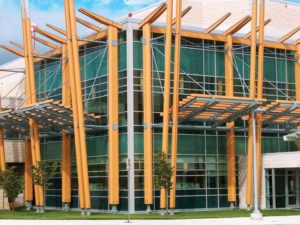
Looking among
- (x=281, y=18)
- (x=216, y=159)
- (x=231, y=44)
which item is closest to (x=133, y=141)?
(x=216, y=159)

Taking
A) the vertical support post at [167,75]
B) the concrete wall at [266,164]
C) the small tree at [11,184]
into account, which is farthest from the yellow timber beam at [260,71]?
the small tree at [11,184]

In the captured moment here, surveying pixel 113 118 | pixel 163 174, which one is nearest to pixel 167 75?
pixel 113 118

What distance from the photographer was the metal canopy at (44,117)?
40875 millimetres

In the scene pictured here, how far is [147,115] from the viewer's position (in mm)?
41062

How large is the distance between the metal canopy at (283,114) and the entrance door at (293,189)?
3471mm

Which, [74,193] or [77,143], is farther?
[74,193]

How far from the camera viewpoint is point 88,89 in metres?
45.2

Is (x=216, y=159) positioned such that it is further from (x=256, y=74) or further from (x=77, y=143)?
(x=77, y=143)

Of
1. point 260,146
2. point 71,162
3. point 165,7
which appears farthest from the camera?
point 71,162

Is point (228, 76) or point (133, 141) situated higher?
point (228, 76)

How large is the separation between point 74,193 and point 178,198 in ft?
27.4

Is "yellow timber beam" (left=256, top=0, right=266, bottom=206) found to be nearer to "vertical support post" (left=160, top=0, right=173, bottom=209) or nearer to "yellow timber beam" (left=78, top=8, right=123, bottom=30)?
"vertical support post" (left=160, top=0, right=173, bottom=209)

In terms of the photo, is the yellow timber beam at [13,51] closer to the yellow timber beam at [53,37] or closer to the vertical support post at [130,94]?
the yellow timber beam at [53,37]

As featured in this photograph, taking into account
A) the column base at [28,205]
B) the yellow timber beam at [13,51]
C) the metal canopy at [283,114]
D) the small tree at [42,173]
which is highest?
the yellow timber beam at [13,51]
